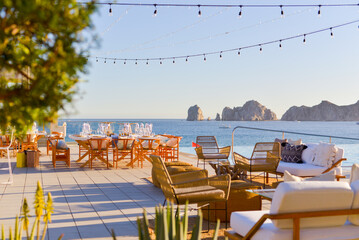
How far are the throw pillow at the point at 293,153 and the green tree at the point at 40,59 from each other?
678 centimetres

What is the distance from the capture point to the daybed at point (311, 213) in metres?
2.82

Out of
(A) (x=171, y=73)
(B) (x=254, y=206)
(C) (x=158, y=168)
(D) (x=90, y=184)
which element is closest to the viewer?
(C) (x=158, y=168)

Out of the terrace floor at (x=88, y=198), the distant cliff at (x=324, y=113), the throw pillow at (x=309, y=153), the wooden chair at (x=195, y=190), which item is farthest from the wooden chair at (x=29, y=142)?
the distant cliff at (x=324, y=113)

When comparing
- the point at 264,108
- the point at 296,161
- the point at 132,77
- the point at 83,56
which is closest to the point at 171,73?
the point at 132,77

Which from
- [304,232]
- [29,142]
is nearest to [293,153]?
[304,232]

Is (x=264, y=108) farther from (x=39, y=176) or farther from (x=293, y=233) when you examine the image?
(x=293, y=233)

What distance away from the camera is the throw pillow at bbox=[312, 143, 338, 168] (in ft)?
22.3

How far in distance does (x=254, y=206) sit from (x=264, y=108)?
209 feet

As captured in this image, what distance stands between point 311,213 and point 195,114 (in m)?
67.5

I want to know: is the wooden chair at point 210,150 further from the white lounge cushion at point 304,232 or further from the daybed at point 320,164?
the white lounge cushion at point 304,232

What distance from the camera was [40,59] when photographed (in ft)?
4.19

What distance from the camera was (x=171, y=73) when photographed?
3222cm

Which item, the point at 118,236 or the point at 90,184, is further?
the point at 90,184

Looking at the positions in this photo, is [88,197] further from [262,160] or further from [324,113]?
[324,113]
